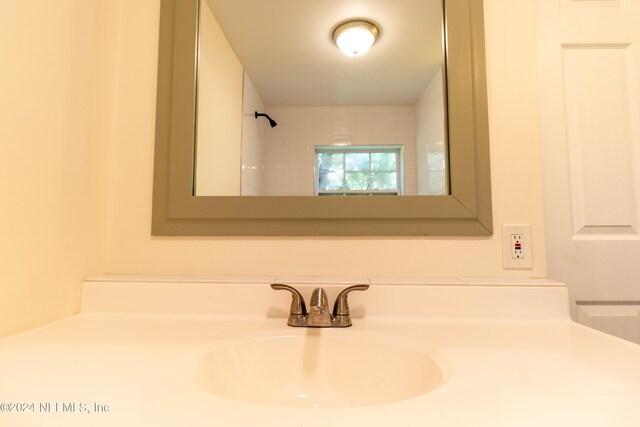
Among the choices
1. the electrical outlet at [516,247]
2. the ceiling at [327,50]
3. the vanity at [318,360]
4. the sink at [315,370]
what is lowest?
the sink at [315,370]

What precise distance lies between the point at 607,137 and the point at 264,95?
1103 mm

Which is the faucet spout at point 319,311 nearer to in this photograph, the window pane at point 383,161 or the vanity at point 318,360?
the vanity at point 318,360

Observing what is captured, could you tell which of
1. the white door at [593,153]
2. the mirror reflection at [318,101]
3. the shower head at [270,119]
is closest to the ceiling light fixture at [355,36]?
the mirror reflection at [318,101]

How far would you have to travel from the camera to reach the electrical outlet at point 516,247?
0.84 meters

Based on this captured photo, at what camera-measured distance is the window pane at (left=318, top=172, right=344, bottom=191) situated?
898 mm

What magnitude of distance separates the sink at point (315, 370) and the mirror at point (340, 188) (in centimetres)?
30

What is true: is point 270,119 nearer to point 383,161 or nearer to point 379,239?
point 383,161

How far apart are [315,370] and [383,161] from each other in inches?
22.3

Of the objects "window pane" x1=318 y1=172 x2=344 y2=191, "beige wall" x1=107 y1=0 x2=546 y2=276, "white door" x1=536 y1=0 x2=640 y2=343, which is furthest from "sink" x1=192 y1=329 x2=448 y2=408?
"white door" x1=536 y1=0 x2=640 y2=343

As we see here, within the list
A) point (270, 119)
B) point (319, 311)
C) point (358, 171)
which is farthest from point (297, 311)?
point (270, 119)

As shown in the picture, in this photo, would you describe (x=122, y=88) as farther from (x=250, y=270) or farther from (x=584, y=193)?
(x=584, y=193)

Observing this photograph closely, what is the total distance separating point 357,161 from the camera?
0.91m

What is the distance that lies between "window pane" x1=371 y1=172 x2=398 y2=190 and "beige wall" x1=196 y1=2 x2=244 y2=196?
1.28 ft

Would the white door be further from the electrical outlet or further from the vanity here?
the vanity
